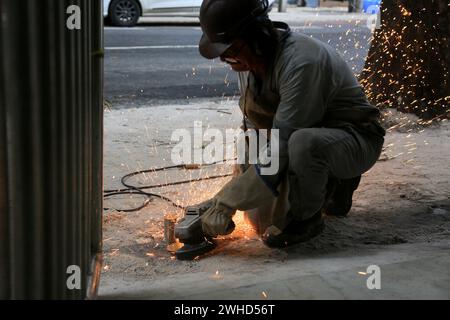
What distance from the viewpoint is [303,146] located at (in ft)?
11.1

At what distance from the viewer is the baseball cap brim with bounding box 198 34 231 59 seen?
3.36m

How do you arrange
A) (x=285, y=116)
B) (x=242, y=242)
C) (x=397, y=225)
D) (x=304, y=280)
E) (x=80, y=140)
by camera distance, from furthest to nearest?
(x=397, y=225) → (x=242, y=242) → (x=285, y=116) → (x=304, y=280) → (x=80, y=140)

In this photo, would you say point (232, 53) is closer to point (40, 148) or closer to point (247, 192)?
point (247, 192)

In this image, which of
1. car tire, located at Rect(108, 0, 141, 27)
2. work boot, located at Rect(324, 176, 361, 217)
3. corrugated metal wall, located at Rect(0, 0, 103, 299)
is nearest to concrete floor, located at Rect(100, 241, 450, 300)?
→ corrugated metal wall, located at Rect(0, 0, 103, 299)

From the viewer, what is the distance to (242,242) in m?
3.76

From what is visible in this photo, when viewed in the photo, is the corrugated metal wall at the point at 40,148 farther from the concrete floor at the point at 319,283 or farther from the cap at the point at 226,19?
the cap at the point at 226,19

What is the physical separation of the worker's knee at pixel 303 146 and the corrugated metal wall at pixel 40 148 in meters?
1.30

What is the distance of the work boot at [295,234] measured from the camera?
358 centimetres

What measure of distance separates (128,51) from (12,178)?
997 cm

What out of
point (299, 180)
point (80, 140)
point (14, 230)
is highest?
point (80, 140)

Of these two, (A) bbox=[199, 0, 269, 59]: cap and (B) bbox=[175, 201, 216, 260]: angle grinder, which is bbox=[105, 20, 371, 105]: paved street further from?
(A) bbox=[199, 0, 269, 59]: cap

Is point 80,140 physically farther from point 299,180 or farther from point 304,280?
point 299,180

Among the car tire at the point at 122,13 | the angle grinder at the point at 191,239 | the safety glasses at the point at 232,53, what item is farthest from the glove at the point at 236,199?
the car tire at the point at 122,13
